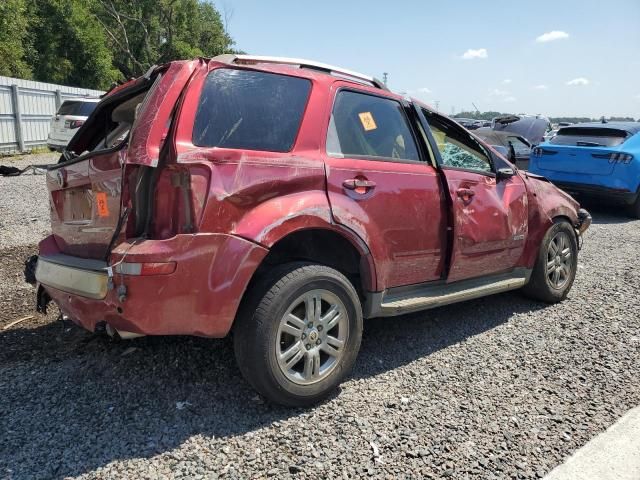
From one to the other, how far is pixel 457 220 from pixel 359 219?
987mm

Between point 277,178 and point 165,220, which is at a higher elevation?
point 277,178

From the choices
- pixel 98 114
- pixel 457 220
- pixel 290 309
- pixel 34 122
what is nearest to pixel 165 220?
pixel 290 309

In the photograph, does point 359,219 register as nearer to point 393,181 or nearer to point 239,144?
point 393,181

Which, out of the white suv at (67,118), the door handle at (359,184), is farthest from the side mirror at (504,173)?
the white suv at (67,118)

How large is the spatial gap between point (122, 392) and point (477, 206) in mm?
2836

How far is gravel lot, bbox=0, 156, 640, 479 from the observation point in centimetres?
253

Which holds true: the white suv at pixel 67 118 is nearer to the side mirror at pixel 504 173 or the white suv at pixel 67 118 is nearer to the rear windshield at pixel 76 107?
the rear windshield at pixel 76 107

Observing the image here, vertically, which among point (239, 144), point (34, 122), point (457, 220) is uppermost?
point (239, 144)

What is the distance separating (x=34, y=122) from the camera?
57.8 feet

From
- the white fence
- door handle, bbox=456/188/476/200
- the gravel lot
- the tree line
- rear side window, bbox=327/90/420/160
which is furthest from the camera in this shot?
the tree line

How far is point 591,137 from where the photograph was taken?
980 centimetres

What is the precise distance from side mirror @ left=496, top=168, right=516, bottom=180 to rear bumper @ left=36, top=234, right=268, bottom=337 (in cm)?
245

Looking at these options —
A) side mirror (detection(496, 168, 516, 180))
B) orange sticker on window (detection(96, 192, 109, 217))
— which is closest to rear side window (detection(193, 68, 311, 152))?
orange sticker on window (detection(96, 192, 109, 217))

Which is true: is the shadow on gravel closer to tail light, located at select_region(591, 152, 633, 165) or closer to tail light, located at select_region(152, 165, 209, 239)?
tail light, located at select_region(152, 165, 209, 239)
